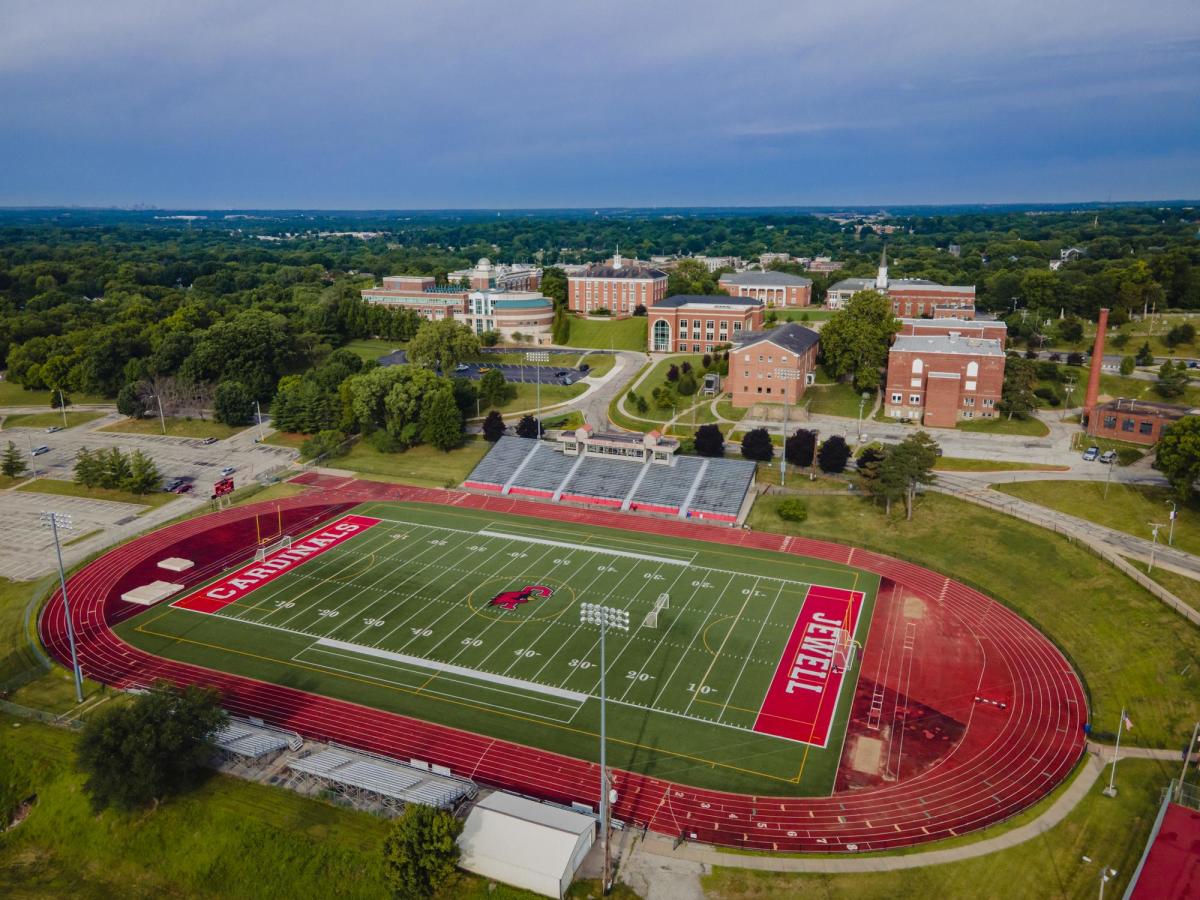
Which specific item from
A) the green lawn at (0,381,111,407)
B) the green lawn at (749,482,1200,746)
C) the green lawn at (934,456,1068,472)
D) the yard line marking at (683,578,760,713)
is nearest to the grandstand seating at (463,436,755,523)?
the green lawn at (749,482,1200,746)

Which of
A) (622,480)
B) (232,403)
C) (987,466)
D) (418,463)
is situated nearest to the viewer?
(622,480)

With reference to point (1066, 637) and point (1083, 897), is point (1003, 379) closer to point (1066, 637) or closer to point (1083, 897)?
point (1066, 637)

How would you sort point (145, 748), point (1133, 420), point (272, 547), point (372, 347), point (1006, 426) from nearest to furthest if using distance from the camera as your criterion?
point (145, 748) < point (272, 547) < point (1133, 420) < point (1006, 426) < point (372, 347)

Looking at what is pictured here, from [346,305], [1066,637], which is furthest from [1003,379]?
[346,305]

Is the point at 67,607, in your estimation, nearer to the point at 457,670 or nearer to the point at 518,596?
the point at 457,670

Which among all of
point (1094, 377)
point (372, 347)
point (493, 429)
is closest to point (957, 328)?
point (1094, 377)

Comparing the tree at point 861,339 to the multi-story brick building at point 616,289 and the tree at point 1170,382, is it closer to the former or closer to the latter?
the tree at point 1170,382
